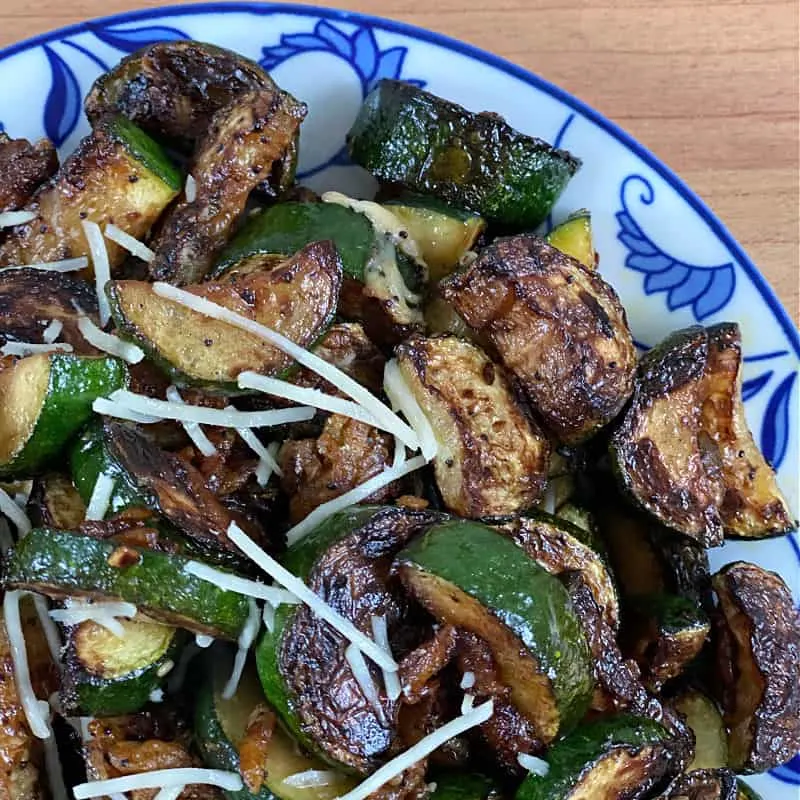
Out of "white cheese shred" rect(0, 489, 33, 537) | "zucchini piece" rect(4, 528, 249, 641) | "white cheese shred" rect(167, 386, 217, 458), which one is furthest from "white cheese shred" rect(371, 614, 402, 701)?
"white cheese shred" rect(0, 489, 33, 537)

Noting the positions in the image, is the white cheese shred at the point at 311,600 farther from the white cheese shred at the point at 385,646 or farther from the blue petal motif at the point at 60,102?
the blue petal motif at the point at 60,102

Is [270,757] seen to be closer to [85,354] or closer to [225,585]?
[225,585]

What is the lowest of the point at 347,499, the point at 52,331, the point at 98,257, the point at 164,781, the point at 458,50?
the point at 164,781

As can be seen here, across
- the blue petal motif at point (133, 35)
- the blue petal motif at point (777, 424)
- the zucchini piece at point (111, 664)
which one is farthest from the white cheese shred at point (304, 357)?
the blue petal motif at point (777, 424)

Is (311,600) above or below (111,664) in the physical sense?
above

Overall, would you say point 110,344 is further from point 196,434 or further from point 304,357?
point 304,357

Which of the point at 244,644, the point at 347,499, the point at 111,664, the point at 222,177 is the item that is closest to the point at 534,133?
the point at 222,177
